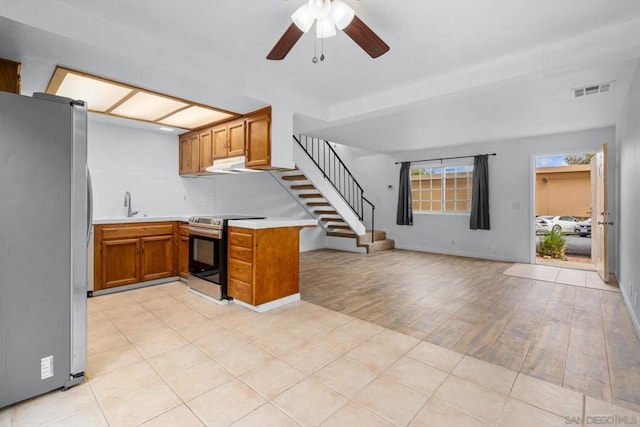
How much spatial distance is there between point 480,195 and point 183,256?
230 inches

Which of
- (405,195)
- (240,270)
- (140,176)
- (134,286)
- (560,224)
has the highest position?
(140,176)

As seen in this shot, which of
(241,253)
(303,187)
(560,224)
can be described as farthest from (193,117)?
(560,224)

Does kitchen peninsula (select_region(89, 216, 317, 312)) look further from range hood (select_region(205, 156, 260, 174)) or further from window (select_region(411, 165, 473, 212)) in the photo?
window (select_region(411, 165, 473, 212))

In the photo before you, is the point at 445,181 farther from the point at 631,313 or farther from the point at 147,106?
the point at 147,106

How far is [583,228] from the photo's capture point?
32.6 feet

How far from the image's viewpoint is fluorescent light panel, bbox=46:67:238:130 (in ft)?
9.88

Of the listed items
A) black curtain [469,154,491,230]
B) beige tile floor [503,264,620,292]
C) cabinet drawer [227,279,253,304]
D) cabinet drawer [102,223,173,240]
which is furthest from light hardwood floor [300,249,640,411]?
cabinet drawer [102,223,173,240]

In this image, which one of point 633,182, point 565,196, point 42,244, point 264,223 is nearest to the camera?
point 42,244

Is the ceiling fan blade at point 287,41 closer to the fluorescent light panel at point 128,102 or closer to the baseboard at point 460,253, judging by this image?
the fluorescent light panel at point 128,102

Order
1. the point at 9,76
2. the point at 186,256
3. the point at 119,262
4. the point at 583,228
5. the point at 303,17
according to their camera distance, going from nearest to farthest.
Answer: the point at 303,17, the point at 9,76, the point at 119,262, the point at 186,256, the point at 583,228

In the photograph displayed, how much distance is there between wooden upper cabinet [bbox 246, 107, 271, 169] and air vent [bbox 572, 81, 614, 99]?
3545mm

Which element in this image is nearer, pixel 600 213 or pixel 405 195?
pixel 600 213

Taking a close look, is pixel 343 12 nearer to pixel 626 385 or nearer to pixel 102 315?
pixel 626 385

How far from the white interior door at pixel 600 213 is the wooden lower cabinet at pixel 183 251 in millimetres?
6065
